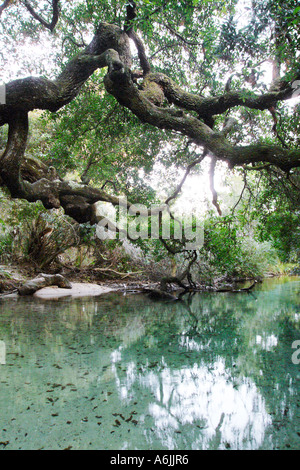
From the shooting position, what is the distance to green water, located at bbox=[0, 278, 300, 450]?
1064mm

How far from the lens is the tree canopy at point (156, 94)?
3.07 m

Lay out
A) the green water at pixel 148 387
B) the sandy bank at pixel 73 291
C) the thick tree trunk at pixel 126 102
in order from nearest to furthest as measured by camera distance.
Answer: the green water at pixel 148 387 < the thick tree trunk at pixel 126 102 < the sandy bank at pixel 73 291

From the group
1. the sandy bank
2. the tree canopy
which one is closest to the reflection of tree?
the tree canopy

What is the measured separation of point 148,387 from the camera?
58.5 inches

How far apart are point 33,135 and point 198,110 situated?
6.50m

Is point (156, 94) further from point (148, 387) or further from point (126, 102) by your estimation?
point (148, 387)

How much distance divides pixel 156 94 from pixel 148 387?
349 centimetres

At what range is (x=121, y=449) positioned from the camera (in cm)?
100

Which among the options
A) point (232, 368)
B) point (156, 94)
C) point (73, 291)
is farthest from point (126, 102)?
point (73, 291)

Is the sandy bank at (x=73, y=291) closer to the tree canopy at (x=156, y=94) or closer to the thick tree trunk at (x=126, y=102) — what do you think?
the tree canopy at (x=156, y=94)

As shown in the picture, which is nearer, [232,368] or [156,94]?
[232,368]

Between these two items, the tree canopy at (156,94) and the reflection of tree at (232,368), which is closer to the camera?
the reflection of tree at (232,368)

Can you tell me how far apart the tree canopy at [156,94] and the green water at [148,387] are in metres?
1.84

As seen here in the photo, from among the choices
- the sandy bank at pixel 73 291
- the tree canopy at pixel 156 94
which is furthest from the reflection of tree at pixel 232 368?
the sandy bank at pixel 73 291
